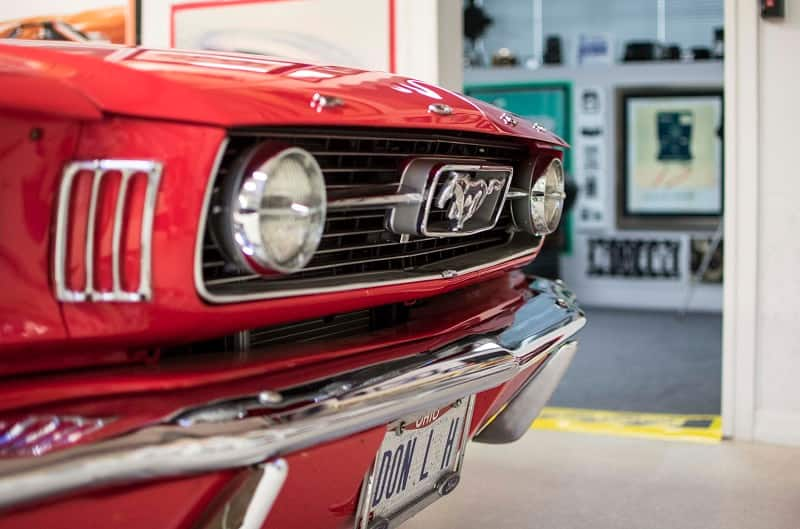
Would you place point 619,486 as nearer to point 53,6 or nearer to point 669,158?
point 53,6

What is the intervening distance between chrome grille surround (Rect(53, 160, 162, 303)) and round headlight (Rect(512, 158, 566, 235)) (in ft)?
3.60

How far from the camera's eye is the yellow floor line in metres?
3.49

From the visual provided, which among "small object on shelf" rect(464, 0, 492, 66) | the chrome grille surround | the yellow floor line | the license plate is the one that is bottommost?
the yellow floor line

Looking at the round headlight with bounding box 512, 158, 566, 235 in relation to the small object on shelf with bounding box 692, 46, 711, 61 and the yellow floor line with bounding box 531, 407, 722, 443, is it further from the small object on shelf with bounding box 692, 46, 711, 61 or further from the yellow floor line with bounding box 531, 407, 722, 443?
the small object on shelf with bounding box 692, 46, 711, 61

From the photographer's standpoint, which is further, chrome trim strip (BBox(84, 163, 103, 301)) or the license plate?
the license plate

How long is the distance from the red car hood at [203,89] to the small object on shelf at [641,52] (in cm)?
630

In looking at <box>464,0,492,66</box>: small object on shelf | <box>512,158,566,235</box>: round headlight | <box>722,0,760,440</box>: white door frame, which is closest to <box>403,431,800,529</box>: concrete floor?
<box>722,0,760,440</box>: white door frame

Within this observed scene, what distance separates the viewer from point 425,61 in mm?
3547

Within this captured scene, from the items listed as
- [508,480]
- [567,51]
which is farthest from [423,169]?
[567,51]

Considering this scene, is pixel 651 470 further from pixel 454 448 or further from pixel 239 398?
pixel 239 398

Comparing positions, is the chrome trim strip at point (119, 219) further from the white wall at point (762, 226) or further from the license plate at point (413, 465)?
the white wall at point (762, 226)

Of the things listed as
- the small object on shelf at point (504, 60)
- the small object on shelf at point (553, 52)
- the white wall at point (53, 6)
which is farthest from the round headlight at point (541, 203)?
the small object on shelf at point (504, 60)

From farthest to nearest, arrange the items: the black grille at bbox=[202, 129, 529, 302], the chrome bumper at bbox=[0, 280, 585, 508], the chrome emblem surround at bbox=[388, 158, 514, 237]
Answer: the chrome emblem surround at bbox=[388, 158, 514, 237] → the black grille at bbox=[202, 129, 529, 302] → the chrome bumper at bbox=[0, 280, 585, 508]

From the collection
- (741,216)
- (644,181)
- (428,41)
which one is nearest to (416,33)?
(428,41)
